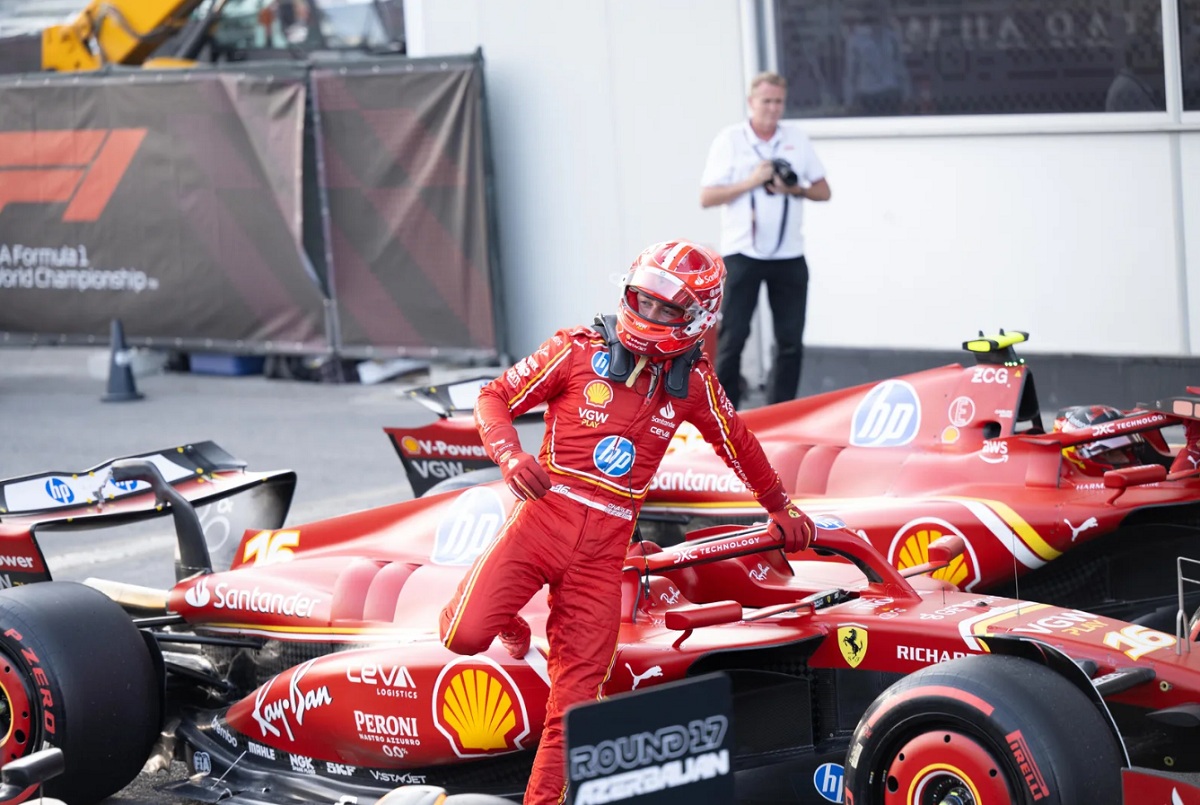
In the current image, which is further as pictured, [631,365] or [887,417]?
[887,417]

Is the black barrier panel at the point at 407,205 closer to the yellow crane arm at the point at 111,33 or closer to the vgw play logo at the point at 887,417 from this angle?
the yellow crane arm at the point at 111,33

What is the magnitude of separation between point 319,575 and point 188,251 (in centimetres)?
854

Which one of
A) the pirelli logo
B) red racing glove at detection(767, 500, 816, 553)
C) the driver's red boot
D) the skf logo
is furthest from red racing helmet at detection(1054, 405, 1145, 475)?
the pirelli logo

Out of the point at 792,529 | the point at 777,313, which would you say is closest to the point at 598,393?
the point at 792,529

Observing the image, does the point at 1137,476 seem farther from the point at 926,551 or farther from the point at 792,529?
the point at 792,529

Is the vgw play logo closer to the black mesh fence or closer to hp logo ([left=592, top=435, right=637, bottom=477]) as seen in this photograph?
hp logo ([left=592, top=435, right=637, bottom=477])

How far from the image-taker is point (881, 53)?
11.2 m

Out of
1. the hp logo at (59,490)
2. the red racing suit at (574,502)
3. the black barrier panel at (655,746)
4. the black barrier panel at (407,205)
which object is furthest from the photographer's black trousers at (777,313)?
the black barrier panel at (655,746)

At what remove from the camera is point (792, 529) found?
16.3 ft

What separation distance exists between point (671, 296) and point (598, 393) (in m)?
0.37

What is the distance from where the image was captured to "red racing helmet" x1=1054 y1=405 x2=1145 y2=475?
6.37 m

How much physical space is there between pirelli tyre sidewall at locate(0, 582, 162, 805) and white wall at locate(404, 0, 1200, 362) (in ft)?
21.8

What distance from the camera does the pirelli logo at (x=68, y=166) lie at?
14.2 m

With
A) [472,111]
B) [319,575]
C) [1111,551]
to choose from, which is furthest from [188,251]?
[1111,551]
